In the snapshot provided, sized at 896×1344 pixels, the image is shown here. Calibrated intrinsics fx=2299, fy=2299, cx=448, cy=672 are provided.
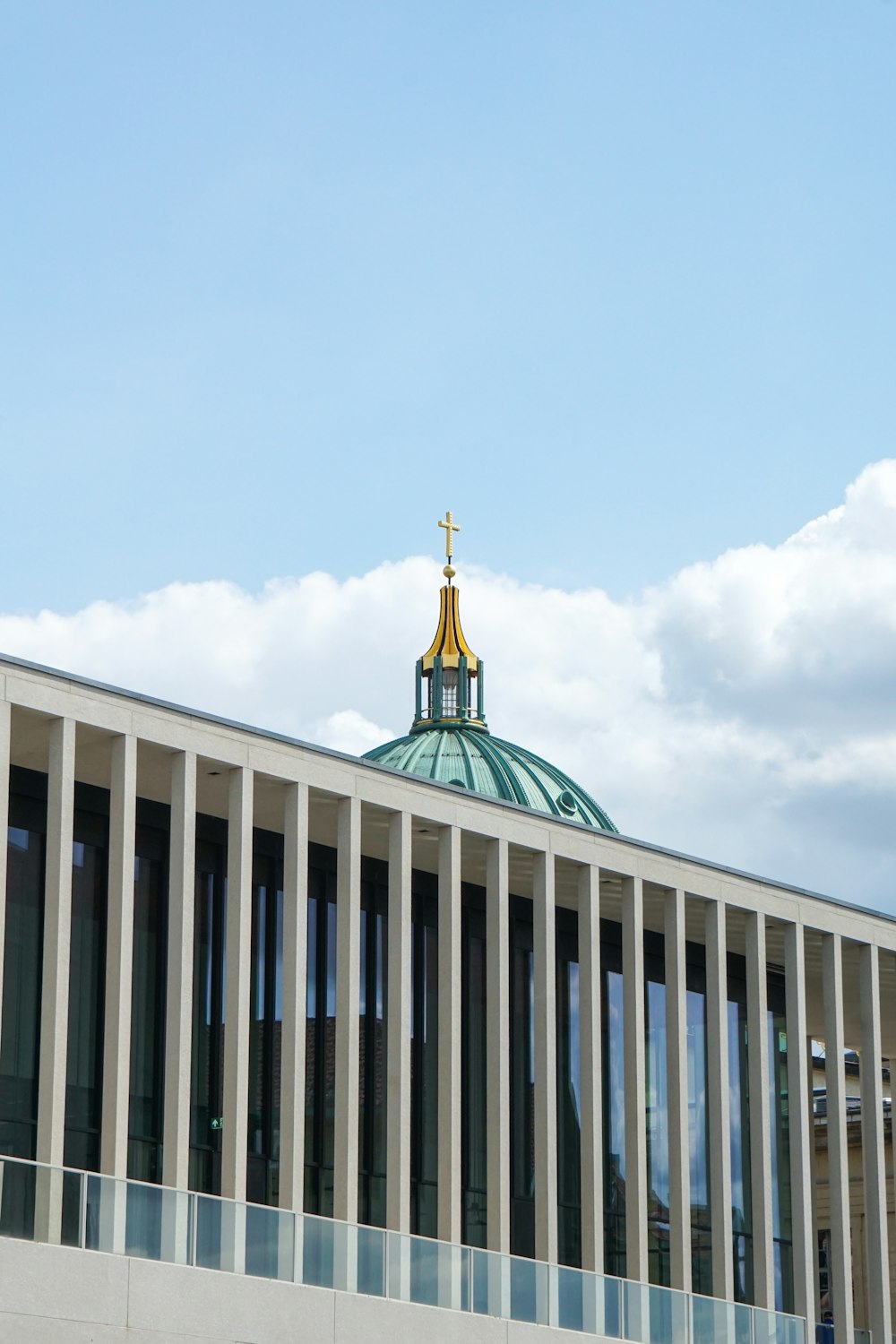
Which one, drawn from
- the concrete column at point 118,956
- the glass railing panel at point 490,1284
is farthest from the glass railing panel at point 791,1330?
the concrete column at point 118,956

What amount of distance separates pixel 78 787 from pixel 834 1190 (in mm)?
16084

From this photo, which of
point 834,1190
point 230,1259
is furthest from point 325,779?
point 834,1190

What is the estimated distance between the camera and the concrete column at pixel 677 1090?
3681 cm

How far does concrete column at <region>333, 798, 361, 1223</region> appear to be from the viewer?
3178 centimetres

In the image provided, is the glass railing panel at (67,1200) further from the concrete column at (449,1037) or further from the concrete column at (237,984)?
the concrete column at (449,1037)

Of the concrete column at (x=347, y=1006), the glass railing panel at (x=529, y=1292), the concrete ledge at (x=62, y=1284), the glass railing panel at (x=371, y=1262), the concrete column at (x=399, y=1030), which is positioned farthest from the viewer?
the concrete column at (x=399, y=1030)

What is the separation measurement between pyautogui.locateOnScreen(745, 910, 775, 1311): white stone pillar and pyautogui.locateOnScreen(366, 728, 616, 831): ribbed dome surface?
4346 cm

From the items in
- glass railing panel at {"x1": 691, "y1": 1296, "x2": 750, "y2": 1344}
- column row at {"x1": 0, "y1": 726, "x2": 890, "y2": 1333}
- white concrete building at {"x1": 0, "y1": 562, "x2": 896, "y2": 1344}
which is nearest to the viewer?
white concrete building at {"x1": 0, "y1": 562, "x2": 896, "y2": 1344}

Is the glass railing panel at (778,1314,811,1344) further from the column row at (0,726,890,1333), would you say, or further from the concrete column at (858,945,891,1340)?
the concrete column at (858,945,891,1340)

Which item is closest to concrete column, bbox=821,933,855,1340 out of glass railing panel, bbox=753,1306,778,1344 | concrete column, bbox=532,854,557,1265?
glass railing panel, bbox=753,1306,778,1344

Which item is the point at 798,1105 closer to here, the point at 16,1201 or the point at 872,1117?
the point at 872,1117

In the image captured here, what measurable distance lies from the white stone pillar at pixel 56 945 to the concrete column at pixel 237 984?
2.25 metres

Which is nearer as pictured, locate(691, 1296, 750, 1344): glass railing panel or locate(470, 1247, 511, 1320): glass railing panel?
locate(470, 1247, 511, 1320): glass railing panel

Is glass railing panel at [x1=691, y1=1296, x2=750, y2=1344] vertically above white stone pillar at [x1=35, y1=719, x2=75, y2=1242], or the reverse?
white stone pillar at [x1=35, y1=719, x2=75, y2=1242]
